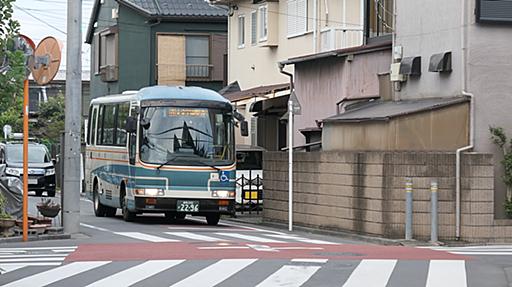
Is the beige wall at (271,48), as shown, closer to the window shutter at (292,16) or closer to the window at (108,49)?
the window shutter at (292,16)

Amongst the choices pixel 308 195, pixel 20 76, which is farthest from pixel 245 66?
pixel 20 76

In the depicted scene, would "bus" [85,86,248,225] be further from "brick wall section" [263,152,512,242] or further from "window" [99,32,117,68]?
"window" [99,32,117,68]

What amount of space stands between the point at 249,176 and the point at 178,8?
855 inches

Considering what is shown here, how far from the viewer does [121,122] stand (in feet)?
87.9

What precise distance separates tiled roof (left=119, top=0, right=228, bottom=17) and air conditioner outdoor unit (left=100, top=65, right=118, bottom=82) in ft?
11.0

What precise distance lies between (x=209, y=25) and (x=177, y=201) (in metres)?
26.1

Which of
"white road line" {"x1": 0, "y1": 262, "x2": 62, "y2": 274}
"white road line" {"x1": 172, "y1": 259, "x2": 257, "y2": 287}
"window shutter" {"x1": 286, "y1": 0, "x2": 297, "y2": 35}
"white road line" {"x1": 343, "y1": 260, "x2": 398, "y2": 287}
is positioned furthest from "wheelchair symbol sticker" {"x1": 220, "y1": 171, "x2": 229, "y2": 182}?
"window shutter" {"x1": 286, "y1": 0, "x2": 297, "y2": 35}

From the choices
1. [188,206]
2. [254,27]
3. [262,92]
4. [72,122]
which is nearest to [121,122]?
[188,206]

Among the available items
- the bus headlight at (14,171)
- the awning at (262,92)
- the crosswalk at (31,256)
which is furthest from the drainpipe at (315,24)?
the crosswalk at (31,256)

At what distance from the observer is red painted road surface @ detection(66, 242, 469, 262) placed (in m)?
16.5

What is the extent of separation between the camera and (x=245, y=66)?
130 ft

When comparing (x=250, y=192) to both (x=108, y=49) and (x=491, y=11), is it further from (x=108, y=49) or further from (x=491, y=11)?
(x=108, y=49)

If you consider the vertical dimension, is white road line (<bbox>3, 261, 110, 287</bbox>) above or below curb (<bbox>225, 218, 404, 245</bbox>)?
above

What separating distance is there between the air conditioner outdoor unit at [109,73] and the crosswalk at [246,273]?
1391 inches
